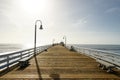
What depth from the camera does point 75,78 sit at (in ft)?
26.4

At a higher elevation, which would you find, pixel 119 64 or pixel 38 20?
pixel 38 20

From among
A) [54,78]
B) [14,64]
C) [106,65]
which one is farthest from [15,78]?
[106,65]

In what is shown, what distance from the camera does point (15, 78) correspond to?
7.89 m

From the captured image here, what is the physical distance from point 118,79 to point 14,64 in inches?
298

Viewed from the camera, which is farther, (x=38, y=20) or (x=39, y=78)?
(x=38, y=20)

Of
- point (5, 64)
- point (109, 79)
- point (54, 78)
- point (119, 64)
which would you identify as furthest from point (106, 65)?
point (5, 64)

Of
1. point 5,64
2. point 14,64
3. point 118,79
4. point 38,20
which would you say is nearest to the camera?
point 118,79

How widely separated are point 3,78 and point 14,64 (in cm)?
386

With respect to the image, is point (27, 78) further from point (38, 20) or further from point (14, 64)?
point (38, 20)

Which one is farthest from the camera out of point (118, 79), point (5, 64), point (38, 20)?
point (38, 20)

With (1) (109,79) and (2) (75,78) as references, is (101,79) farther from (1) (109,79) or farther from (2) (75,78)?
(2) (75,78)

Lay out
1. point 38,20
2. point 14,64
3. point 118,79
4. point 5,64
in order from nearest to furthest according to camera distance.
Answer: point 118,79 < point 5,64 < point 14,64 < point 38,20

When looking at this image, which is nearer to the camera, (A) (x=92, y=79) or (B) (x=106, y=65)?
(A) (x=92, y=79)

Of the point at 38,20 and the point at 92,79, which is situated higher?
the point at 38,20
